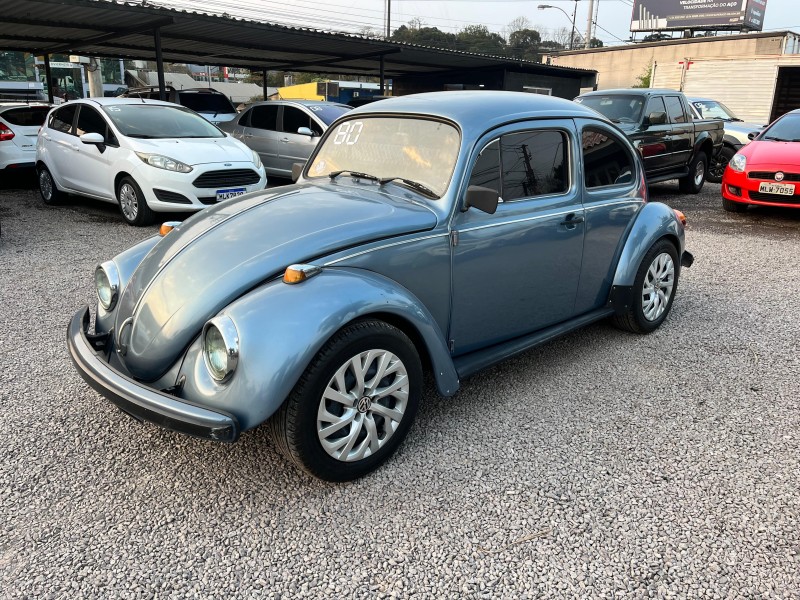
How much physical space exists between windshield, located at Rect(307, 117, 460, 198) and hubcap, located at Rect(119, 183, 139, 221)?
5.06 meters

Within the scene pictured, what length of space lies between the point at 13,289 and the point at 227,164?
3325 millimetres

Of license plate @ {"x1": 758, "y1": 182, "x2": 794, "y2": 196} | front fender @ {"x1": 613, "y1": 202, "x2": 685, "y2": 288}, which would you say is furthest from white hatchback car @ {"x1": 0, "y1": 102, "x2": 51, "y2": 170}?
license plate @ {"x1": 758, "y1": 182, "x2": 794, "y2": 196}

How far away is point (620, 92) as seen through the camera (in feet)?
34.5

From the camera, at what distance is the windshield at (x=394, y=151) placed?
10.9 ft

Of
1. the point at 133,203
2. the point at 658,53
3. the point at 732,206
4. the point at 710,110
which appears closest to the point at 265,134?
the point at 133,203

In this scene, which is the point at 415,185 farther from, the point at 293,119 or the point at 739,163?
the point at 293,119

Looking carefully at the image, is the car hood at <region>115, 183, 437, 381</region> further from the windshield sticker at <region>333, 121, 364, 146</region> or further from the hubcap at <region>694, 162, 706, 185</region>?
the hubcap at <region>694, 162, 706, 185</region>

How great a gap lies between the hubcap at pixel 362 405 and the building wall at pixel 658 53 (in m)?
36.0

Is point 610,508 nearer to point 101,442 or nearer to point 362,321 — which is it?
point 362,321

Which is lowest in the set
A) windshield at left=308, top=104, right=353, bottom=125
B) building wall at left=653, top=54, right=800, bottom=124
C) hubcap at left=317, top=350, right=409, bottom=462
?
hubcap at left=317, top=350, right=409, bottom=462

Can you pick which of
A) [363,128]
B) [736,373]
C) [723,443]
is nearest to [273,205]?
[363,128]

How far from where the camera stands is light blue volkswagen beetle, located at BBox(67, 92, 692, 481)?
250 cm

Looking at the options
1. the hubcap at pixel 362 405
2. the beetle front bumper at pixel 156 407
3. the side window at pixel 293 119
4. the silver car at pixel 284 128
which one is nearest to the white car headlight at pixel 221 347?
the beetle front bumper at pixel 156 407

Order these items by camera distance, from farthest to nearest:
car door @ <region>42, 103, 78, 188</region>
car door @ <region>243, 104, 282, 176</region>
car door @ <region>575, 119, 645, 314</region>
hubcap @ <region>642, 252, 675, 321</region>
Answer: car door @ <region>243, 104, 282, 176</region> < car door @ <region>42, 103, 78, 188</region> < hubcap @ <region>642, 252, 675, 321</region> < car door @ <region>575, 119, 645, 314</region>
